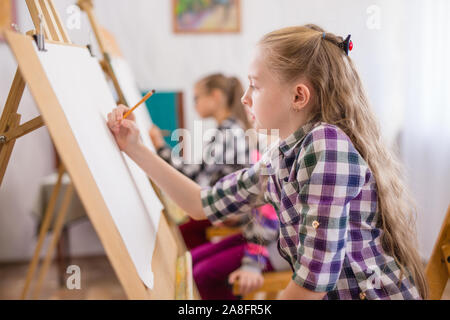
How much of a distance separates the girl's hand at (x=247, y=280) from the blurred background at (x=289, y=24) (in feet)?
4.01

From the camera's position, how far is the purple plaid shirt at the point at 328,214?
0.65m

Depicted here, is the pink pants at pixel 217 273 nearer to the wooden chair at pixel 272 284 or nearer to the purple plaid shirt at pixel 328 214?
the wooden chair at pixel 272 284

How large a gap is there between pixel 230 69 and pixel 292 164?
2089mm

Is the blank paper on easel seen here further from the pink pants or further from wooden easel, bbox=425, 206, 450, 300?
wooden easel, bbox=425, 206, 450, 300

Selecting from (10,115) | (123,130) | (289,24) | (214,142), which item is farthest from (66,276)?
(289,24)

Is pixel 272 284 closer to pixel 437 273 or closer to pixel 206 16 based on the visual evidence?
pixel 437 273

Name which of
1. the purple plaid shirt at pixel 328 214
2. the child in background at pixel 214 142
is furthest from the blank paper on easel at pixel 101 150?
the child in background at pixel 214 142

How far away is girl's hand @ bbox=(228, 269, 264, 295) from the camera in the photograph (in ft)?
3.47

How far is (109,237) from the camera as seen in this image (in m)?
0.54

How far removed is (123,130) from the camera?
0.84 metres

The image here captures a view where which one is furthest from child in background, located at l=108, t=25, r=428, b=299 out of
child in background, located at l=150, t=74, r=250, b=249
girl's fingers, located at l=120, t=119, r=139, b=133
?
child in background, located at l=150, t=74, r=250, b=249

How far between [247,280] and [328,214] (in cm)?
48

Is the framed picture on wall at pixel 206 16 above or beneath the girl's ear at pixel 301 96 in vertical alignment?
above
